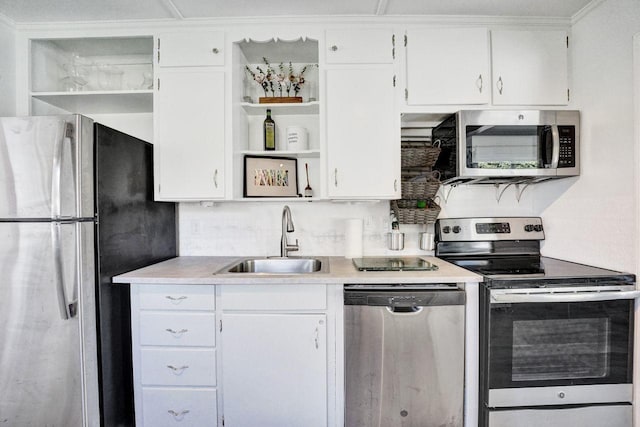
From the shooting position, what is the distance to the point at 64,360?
1439 mm

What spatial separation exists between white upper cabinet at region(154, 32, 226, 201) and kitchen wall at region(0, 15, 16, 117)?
2.87ft

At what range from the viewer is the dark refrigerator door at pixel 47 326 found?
4.63 feet

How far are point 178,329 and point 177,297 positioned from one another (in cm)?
16

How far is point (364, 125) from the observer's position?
6.09 ft

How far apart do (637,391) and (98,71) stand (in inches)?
141

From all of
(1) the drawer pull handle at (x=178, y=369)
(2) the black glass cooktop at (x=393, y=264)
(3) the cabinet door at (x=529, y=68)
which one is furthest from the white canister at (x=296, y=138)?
(1) the drawer pull handle at (x=178, y=369)

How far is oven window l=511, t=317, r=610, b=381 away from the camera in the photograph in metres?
1.50

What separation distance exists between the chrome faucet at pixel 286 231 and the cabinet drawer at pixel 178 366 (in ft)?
2.54

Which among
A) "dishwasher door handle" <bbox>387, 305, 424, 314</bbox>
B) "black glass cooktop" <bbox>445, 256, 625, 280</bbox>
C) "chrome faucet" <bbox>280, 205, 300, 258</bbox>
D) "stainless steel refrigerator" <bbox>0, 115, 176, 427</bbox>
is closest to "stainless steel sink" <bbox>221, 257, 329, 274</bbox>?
"chrome faucet" <bbox>280, 205, 300, 258</bbox>

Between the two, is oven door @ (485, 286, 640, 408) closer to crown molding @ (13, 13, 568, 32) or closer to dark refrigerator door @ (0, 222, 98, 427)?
crown molding @ (13, 13, 568, 32)

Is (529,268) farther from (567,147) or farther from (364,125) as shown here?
(364,125)

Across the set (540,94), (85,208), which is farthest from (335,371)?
(540,94)

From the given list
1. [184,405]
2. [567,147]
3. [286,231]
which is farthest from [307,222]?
[567,147]

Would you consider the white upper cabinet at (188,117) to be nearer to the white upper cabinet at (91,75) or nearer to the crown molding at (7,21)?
the white upper cabinet at (91,75)
